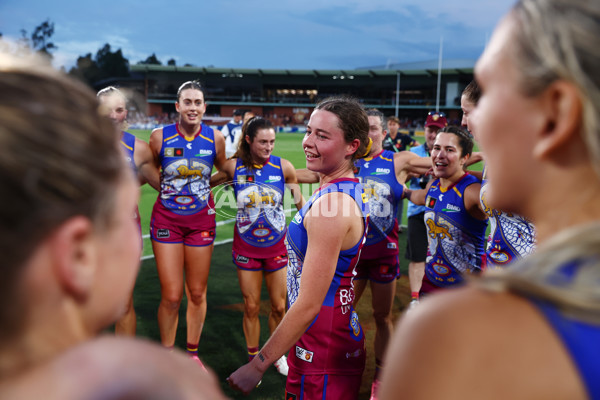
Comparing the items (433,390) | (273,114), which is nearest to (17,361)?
(433,390)

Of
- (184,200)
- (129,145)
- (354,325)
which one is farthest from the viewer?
(184,200)

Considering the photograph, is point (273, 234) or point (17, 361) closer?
point (17, 361)

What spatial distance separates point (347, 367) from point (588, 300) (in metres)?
2.06

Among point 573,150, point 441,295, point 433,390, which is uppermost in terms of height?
point 573,150

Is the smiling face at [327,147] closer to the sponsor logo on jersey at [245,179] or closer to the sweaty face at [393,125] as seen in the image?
the sponsor logo on jersey at [245,179]

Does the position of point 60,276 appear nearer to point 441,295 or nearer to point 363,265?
point 441,295

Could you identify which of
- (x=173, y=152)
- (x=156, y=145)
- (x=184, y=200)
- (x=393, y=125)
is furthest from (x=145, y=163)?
(x=393, y=125)

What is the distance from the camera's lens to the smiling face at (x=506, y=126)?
2.38ft

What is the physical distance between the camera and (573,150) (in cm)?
69

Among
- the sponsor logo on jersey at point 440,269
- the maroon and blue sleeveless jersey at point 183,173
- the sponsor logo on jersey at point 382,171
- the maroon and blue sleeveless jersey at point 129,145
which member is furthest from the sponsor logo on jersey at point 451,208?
the maroon and blue sleeveless jersey at point 129,145

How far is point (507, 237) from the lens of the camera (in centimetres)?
354

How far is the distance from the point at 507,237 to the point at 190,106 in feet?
11.4

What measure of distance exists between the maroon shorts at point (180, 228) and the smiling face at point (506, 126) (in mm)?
4146

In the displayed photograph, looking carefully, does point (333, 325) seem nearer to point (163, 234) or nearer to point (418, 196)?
point (163, 234)
